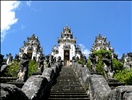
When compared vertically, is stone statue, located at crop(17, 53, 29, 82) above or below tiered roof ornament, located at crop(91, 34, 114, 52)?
below

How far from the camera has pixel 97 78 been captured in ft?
36.8

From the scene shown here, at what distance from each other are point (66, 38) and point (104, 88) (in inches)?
1787

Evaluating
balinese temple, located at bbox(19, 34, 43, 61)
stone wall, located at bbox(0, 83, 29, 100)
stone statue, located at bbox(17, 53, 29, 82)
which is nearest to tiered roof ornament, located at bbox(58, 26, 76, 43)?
balinese temple, located at bbox(19, 34, 43, 61)

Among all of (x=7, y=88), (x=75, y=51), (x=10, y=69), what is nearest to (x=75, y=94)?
(x=7, y=88)

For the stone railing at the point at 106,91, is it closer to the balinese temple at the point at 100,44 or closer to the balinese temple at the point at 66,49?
the balinese temple at the point at 66,49

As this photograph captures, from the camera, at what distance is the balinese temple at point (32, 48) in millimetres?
53344

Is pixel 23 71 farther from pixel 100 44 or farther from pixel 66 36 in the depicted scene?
pixel 100 44

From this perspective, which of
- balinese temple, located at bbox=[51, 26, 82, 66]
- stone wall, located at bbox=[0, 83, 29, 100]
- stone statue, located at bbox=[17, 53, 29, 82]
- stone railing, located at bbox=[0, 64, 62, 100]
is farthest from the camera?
balinese temple, located at bbox=[51, 26, 82, 66]

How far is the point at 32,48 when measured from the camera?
53844mm

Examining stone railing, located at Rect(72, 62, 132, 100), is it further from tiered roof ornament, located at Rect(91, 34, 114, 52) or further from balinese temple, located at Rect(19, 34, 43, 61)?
tiered roof ornament, located at Rect(91, 34, 114, 52)

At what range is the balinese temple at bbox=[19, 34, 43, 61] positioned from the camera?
53344mm

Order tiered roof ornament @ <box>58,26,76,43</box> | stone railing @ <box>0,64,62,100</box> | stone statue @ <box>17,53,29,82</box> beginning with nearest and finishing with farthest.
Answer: stone railing @ <box>0,64,62,100</box>
stone statue @ <box>17,53,29,82</box>
tiered roof ornament @ <box>58,26,76,43</box>

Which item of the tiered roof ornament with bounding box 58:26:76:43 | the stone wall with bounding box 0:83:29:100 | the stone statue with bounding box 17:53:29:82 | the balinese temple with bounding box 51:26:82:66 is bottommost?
the stone wall with bounding box 0:83:29:100

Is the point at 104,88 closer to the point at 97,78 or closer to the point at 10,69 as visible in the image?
the point at 97,78
